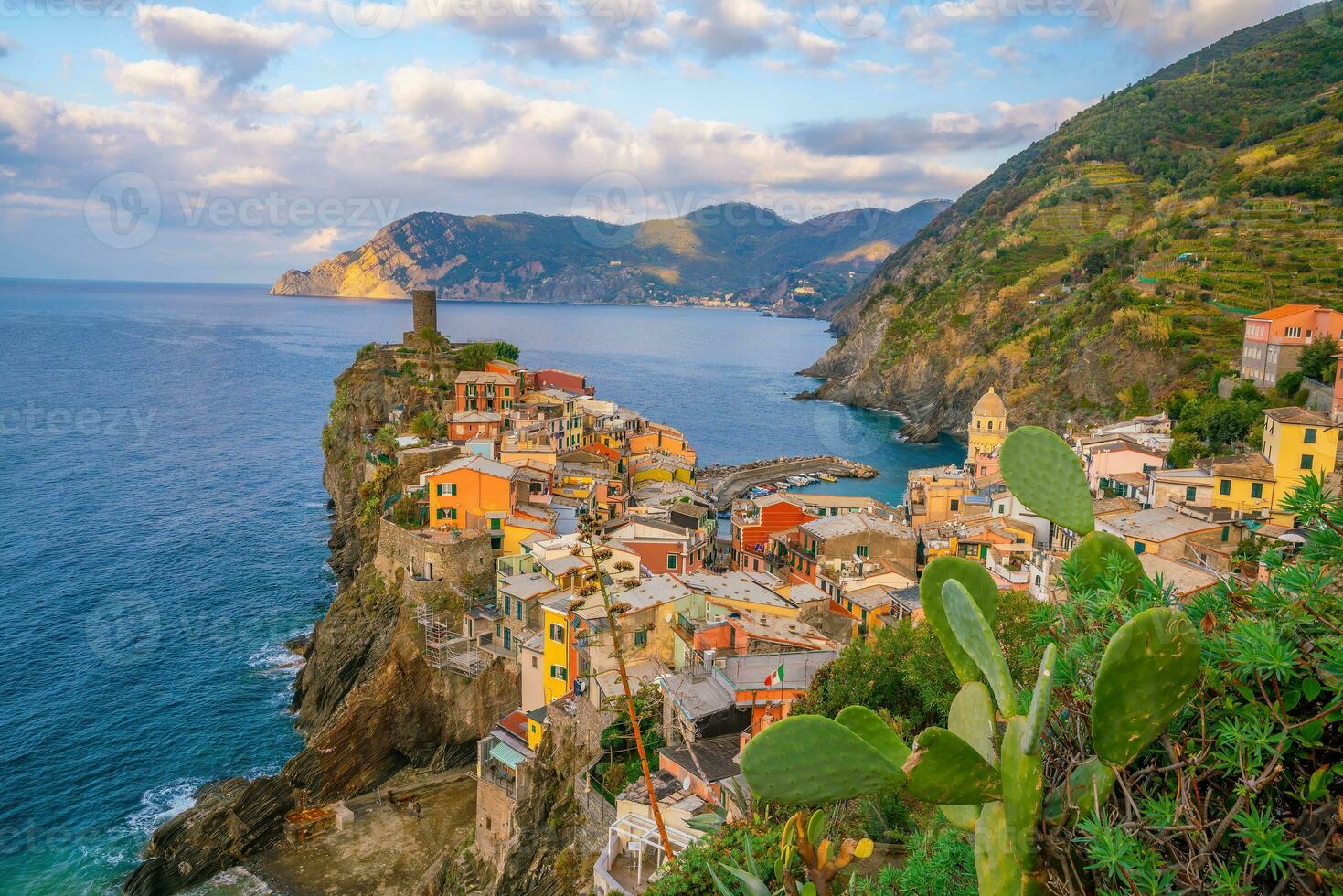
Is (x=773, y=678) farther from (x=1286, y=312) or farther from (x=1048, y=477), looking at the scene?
(x=1286, y=312)

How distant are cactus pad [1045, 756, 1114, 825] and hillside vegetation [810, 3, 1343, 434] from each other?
56947mm

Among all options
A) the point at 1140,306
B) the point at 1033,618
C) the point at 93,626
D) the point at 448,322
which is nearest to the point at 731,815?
the point at 1033,618

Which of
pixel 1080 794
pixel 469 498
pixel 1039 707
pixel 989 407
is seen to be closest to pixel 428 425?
pixel 469 498

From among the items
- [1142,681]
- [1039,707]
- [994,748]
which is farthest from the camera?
[994,748]

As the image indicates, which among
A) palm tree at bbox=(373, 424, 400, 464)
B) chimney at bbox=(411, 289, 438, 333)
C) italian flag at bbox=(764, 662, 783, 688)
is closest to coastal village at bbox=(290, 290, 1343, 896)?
italian flag at bbox=(764, 662, 783, 688)

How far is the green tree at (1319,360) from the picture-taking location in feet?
136

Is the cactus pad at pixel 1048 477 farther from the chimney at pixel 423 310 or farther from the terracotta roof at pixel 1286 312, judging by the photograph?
the chimney at pixel 423 310

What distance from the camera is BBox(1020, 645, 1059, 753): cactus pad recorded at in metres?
3.62

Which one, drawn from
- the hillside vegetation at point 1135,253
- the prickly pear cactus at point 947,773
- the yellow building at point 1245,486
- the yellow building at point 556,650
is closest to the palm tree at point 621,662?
the prickly pear cactus at point 947,773

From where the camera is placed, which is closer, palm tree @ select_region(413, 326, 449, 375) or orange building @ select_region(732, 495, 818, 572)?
orange building @ select_region(732, 495, 818, 572)

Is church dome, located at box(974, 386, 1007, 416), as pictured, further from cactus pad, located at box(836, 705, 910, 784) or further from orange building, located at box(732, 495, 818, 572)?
cactus pad, located at box(836, 705, 910, 784)

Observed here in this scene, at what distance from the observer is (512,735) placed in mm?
21734

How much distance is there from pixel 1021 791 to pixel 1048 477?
225 cm

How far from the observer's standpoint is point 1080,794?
4.17 m
